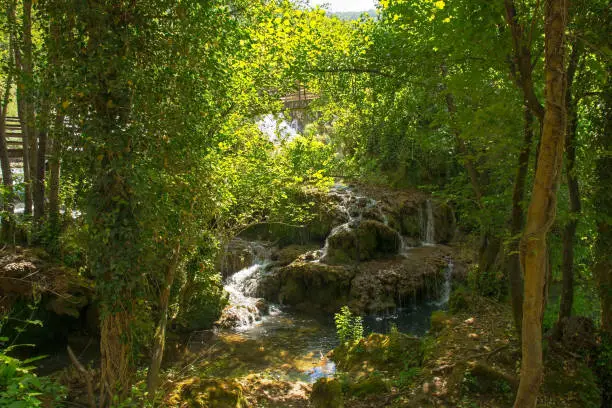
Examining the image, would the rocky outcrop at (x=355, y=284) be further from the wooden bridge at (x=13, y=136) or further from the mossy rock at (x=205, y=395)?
the wooden bridge at (x=13, y=136)

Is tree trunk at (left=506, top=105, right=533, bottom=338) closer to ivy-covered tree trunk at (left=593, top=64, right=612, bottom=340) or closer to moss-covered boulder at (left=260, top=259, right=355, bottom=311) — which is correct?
ivy-covered tree trunk at (left=593, top=64, right=612, bottom=340)

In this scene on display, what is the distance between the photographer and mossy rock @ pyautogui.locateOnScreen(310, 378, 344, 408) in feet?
21.1

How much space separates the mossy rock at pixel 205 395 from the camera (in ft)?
19.6

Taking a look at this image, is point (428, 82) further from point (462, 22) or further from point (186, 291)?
point (186, 291)

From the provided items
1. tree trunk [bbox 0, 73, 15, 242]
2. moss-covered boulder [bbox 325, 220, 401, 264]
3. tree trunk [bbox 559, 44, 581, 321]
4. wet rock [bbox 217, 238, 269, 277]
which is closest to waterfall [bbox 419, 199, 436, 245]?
moss-covered boulder [bbox 325, 220, 401, 264]

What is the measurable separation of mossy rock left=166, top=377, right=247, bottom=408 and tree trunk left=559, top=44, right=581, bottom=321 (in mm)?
4787

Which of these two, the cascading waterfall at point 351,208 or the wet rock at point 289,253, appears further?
the cascading waterfall at point 351,208

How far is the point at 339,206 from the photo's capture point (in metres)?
16.9

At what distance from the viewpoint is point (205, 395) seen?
20.0ft

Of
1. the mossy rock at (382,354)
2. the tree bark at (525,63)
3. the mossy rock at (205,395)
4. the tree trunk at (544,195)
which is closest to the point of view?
the tree trunk at (544,195)

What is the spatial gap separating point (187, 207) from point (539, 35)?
14.8 ft

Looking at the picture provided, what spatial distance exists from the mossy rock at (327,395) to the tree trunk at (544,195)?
3.58 metres

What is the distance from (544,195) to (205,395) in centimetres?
508

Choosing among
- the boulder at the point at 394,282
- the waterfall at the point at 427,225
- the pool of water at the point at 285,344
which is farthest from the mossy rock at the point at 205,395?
the waterfall at the point at 427,225
